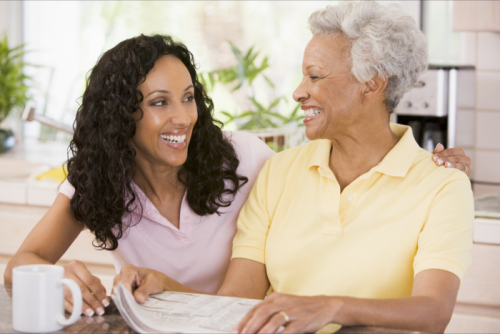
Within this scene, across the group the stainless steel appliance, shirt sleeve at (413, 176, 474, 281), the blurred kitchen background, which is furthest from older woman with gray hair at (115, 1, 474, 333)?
the stainless steel appliance

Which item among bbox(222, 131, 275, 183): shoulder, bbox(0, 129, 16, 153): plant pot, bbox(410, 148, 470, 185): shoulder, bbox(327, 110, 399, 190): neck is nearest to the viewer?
bbox(410, 148, 470, 185): shoulder

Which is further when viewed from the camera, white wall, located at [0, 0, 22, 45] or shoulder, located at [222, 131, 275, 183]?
white wall, located at [0, 0, 22, 45]

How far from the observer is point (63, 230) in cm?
147

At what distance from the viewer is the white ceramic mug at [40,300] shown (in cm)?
94

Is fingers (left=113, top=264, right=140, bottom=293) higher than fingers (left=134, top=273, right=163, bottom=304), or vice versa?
fingers (left=113, top=264, right=140, bottom=293)

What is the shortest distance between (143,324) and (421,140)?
5.91 feet

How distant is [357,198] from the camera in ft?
4.45

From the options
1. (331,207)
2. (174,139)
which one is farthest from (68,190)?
(331,207)

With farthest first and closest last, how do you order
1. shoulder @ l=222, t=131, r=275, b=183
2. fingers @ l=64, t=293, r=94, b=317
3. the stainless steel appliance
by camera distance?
the stainless steel appliance
shoulder @ l=222, t=131, r=275, b=183
fingers @ l=64, t=293, r=94, b=317

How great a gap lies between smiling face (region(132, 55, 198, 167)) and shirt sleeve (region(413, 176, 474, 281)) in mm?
638

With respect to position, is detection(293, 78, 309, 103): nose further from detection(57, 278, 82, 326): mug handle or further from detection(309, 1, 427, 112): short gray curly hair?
detection(57, 278, 82, 326): mug handle

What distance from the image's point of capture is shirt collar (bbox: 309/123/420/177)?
1339 mm

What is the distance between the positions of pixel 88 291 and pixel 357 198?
25.3 inches

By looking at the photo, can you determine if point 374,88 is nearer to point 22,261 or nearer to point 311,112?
point 311,112
